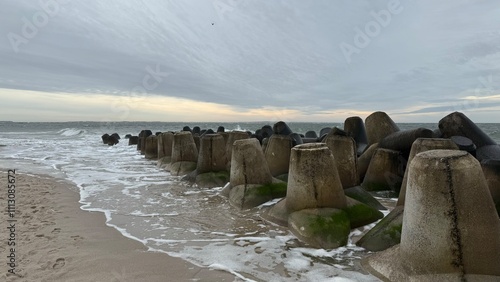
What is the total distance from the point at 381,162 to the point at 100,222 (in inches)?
224

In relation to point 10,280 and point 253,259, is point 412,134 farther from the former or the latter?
point 10,280

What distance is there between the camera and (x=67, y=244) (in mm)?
4586

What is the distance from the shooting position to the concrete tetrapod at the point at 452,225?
317 cm

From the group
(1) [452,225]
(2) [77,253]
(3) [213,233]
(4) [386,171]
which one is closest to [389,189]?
(4) [386,171]

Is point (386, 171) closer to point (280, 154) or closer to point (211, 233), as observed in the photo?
point (280, 154)

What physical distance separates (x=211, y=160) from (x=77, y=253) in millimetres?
5103

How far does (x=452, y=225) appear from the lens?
3.20 meters

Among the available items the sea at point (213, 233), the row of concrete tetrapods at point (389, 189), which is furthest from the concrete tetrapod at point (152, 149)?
the sea at point (213, 233)

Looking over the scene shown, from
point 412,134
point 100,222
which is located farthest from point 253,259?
point 412,134

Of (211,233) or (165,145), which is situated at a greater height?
(165,145)

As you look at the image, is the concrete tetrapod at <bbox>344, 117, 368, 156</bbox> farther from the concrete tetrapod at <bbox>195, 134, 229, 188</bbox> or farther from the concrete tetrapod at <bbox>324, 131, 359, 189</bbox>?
the concrete tetrapod at <bbox>195, 134, 229, 188</bbox>

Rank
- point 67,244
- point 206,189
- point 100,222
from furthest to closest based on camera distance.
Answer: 1. point 206,189
2. point 100,222
3. point 67,244

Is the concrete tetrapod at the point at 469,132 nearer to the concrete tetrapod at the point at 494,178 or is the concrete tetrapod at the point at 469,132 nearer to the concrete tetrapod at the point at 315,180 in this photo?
the concrete tetrapod at the point at 494,178

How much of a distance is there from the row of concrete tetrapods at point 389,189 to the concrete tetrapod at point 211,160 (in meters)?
0.03
